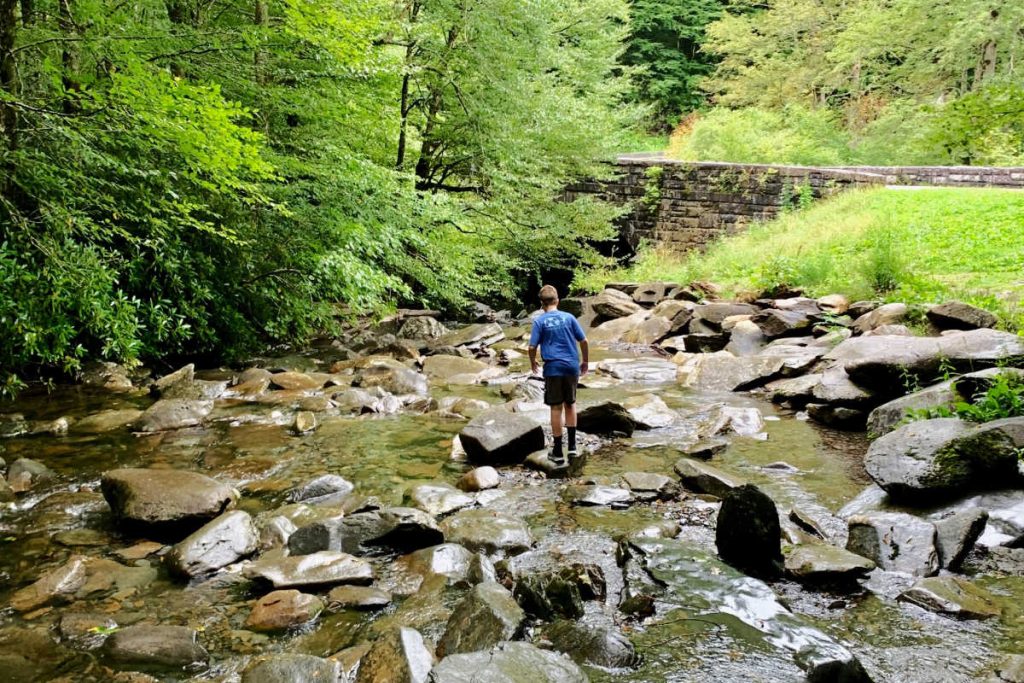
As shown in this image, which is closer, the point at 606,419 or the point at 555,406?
the point at 555,406

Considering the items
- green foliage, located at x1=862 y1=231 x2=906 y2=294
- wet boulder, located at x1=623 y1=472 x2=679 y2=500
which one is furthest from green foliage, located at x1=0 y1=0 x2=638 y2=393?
green foliage, located at x1=862 y1=231 x2=906 y2=294

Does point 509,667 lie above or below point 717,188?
below

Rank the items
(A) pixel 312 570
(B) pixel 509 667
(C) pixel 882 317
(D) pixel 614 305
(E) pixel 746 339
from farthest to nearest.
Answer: (D) pixel 614 305 → (E) pixel 746 339 → (C) pixel 882 317 → (A) pixel 312 570 → (B) pixel 509 667

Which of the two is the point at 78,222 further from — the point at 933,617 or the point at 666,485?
the point at 933,617

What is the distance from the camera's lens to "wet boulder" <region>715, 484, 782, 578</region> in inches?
181

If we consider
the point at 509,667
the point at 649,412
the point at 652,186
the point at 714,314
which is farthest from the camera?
the point at 652,186

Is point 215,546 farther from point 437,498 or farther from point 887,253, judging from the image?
point 887,253

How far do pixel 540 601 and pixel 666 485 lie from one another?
2.38m

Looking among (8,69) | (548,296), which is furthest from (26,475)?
(548,296)

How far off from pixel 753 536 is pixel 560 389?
2.82 m

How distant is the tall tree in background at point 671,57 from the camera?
42.4m

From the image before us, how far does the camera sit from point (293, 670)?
3.40 m

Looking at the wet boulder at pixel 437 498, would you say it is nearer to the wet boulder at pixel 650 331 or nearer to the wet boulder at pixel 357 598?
the wet boulder at pixel 357 598

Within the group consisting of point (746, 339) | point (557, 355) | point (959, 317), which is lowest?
point (746, 339)
